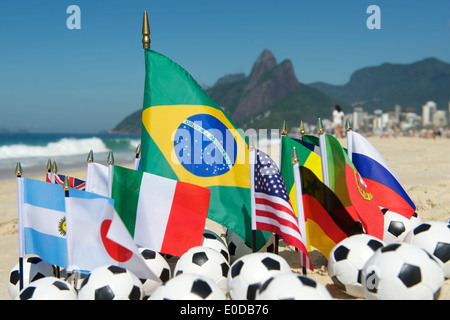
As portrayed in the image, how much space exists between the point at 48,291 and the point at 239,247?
2758mm

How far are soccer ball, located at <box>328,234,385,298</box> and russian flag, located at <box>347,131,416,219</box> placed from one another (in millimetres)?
1083

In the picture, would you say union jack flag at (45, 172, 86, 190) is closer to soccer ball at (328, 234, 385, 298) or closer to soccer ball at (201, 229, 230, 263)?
soccer ball at (201, 229, 230, 263)

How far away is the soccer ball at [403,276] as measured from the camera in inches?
156

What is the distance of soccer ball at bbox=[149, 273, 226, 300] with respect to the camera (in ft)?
11.7

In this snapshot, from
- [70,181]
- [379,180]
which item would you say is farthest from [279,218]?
[70,181]

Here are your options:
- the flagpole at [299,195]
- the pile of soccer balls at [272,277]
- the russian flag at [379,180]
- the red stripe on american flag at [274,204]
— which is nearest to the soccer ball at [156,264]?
the pile of soccer balls at [272,277]

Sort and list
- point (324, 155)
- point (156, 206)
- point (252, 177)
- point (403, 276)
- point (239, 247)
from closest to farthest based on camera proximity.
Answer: point (403, 276)
point (252, 177)
point (156, 206)
point (324, 155)
point (239, 247)

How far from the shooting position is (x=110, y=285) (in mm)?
4133

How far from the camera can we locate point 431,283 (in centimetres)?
401

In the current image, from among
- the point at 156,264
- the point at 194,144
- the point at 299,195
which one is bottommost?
the point at 156,264

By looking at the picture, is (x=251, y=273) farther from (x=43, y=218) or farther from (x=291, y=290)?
(x=43, y=218)

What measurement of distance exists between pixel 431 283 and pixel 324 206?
4.85ft

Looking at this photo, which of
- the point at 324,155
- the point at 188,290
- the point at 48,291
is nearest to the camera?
the point at 188,290

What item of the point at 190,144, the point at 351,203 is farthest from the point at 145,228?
the point at 351,203
